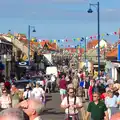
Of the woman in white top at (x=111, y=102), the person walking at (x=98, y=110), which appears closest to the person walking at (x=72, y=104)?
the person walking at (x=98, y=110)

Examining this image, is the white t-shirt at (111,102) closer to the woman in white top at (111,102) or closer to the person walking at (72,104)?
the woman in white top at (111,102)

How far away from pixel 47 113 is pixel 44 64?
6785cm

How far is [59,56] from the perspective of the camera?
157250 millimetres

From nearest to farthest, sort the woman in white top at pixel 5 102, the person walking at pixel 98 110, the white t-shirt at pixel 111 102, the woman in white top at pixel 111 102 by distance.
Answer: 1. the person walking at pixel 98 110
2. the woman in white top at pixel 111 102
3. the white t-shirt at pixel 111 102
4. the woman in white top at pixel 5 102

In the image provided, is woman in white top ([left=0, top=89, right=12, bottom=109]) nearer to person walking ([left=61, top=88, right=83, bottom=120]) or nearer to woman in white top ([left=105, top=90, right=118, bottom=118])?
woman in white top ([left=105, top=90, right=118, bottom=118])

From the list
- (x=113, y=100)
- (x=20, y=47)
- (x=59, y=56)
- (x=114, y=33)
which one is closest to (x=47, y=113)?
Result: (x=113, y=100)

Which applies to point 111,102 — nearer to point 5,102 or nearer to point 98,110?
point 5,102

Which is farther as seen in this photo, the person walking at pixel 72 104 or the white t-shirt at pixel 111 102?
the white t-shirt at pixel 111 102

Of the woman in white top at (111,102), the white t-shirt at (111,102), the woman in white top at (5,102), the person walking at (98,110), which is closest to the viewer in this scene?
the person walking at (98,110)

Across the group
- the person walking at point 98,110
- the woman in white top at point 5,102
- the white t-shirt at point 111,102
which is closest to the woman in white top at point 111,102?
the white t-shirt at point 111,102

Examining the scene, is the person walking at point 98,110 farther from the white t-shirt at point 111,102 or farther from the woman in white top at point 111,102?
the white t-shirt at point 111,102

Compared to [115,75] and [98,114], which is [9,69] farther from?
[98,114]

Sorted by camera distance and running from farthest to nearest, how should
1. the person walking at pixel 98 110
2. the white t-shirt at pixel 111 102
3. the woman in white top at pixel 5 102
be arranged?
the woman in white top at pixel 5 102
the white t-shirt at pixel 111 102
the person walking at pixel 98 110

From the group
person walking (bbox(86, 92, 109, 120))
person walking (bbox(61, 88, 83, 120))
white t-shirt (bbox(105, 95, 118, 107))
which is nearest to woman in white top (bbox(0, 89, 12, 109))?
white t-shirt (bbox(105, 95, 118, 107))
